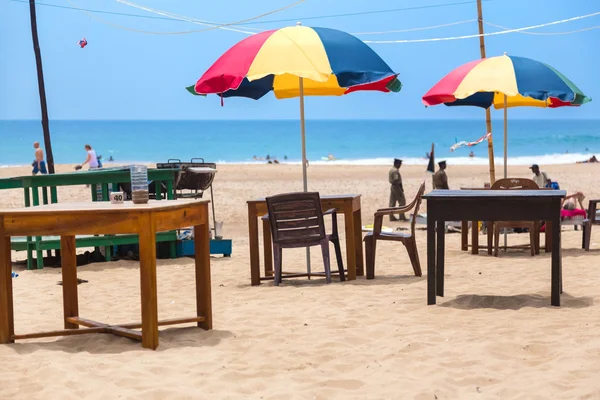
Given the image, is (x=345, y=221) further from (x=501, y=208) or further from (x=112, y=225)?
(x=112, y=225)

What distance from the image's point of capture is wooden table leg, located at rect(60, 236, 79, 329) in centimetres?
648

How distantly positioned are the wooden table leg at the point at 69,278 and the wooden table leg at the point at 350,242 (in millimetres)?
3138

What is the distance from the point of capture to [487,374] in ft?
16.4

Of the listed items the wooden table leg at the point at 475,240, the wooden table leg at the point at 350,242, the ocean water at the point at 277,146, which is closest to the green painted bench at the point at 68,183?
the wooden table leg at the point at 350,242

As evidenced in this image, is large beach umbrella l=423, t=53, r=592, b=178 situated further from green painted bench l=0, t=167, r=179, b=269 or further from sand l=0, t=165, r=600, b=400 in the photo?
green painted bench l=0, t=167, r=179, b=269

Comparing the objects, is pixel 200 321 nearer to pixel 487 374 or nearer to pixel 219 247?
pixel 487 374

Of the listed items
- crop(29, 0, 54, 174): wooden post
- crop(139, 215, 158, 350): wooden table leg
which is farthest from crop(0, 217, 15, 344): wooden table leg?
crop(29, 0, 54, 174): wooden post

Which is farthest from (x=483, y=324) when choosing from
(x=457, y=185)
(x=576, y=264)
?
(x=457, y=185)

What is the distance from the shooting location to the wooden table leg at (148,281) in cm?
557

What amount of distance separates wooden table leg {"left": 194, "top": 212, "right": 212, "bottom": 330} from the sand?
13cm

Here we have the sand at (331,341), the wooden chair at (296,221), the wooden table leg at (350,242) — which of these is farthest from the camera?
the wooden table leg at (350,242)

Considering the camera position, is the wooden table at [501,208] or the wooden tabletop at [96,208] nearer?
the wooden tabletop at [96,208]

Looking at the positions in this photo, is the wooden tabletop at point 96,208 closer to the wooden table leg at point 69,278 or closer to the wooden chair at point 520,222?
the wooden table leg at point 69,278

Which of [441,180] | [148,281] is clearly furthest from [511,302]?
[441,180]
